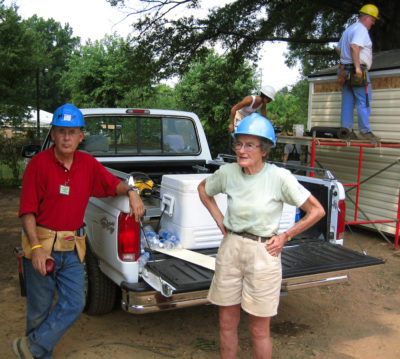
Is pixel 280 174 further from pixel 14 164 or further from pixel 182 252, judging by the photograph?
pixel 14 164

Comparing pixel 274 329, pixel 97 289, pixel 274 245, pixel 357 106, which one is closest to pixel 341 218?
pixel 274 329

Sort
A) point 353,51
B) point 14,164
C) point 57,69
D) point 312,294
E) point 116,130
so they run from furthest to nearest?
1. point 57,69
2. point 14,164
3. point 353,51
4. point 116,130
5. point 312,294

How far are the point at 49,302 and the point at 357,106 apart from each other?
553 centimetres

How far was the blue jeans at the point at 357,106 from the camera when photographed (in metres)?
6.64

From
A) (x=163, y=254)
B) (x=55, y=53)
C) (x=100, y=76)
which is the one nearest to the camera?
(x=163, y=254)

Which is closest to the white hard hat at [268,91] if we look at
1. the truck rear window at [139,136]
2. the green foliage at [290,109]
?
the truck rear window at [139,136]

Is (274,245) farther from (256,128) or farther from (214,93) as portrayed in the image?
(214,93)

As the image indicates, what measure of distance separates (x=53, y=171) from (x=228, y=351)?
1.66 m

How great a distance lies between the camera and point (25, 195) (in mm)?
2822

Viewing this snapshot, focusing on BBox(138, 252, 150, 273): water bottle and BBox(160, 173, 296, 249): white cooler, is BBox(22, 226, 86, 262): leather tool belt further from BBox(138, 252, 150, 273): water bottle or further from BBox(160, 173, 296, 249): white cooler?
BBox(160, 173, 296, 249): white cooler

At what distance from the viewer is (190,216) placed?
11.8ft

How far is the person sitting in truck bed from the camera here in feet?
8.33

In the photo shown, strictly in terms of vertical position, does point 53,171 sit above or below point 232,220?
above

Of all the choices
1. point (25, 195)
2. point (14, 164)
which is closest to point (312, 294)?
point (25, 195)
